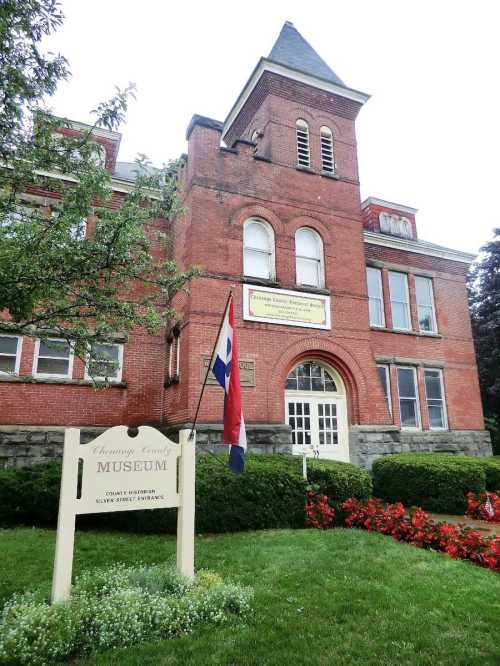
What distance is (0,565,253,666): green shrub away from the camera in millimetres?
3945

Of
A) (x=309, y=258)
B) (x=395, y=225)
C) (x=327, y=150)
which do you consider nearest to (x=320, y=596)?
(x=309, y=258)

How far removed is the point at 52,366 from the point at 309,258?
8.45 m

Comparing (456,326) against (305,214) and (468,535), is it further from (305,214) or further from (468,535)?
→ (468,535)

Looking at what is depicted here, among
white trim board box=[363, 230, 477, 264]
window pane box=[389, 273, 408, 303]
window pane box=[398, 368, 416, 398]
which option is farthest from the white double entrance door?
white trim board box=[363, 230, 477, 264]

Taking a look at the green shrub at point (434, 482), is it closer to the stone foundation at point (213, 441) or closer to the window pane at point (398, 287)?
the stone foundation at point (213, 441)

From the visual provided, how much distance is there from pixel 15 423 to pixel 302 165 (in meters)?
11.8

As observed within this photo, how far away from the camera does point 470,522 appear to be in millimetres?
10086

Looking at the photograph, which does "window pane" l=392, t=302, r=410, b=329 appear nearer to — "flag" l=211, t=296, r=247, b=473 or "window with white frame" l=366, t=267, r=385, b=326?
"window with white frame" l=366, t=267, r=385, b=326

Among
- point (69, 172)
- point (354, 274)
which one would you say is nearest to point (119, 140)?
point (354, 274)

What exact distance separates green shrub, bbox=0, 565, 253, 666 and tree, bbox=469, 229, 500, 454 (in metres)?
23.2

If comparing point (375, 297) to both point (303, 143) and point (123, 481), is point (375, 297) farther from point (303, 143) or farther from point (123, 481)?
point (123, 481)

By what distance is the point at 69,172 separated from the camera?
6660 millimetres

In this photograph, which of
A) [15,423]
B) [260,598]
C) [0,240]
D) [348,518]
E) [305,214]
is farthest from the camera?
[305,214]

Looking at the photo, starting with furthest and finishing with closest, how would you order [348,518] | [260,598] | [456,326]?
1. [456,326]
2. [348,518]
3. [260,598]
